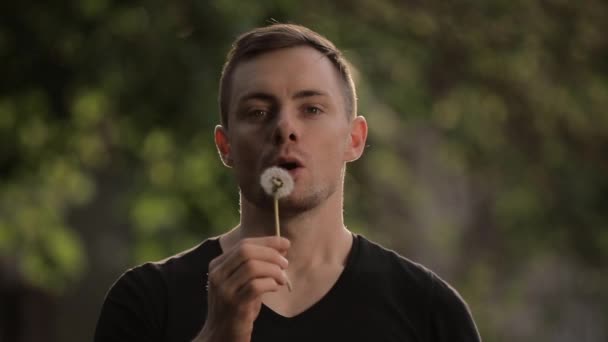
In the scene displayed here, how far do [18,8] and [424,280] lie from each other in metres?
5.52

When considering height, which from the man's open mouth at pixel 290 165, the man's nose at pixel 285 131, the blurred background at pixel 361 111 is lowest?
the man's open mouth at pixel 290 165

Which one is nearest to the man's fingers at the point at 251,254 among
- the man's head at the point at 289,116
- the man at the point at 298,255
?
the man at the point at 298,255

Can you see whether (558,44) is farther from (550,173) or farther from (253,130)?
(253,130)

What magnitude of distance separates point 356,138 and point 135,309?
0.80m

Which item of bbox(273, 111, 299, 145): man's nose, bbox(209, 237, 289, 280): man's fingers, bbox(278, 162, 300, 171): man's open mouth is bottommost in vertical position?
bbox(209, 237, 289, 280): man's fingers

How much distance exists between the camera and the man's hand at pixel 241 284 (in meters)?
3.27

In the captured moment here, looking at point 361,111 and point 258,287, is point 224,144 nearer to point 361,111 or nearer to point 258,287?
point 258,287

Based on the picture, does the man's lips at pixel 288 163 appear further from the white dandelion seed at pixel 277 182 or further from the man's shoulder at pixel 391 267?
the man's shoulder at pixel 391 267

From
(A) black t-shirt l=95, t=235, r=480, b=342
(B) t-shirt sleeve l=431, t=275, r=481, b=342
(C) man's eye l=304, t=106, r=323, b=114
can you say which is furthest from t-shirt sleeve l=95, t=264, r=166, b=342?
(B) t-shirt sleeve l=431, t=275, r=481, b=342

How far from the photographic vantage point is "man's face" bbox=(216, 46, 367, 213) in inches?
145

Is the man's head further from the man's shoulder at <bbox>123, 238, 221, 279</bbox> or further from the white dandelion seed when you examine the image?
the man's shoulder at <bbox>123, 238, 221, 279</bbox>

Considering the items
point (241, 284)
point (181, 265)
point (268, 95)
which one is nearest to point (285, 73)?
point (268, 95)

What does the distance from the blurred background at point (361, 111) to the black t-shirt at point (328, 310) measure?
3.07 m

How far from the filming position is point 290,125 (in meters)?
3.68
